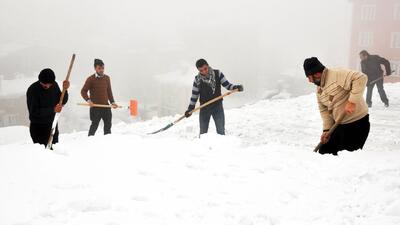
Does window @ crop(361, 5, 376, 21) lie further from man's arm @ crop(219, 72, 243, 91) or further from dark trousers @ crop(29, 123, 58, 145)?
dark trousers @ crop(29, 123, 58, 145)

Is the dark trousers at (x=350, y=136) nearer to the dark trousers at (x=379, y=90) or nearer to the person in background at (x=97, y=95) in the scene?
the person in background at (x=97, y=95)

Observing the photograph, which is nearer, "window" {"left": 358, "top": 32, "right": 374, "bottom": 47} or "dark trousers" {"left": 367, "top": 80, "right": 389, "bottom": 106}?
"dark trousers" {"left": 367, "top": 80, "right": 389, "bottom": 106}

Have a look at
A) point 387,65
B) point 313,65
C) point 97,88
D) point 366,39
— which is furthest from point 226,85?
point 366,39

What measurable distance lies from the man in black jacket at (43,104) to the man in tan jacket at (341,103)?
3668 millimetres

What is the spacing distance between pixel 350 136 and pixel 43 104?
4.42 m

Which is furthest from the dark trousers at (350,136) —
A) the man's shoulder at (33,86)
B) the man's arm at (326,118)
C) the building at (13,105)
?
the building at (13,105)

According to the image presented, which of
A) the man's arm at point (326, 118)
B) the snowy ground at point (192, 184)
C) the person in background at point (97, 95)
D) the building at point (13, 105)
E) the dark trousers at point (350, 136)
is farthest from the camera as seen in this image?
the building at point (13, 105)

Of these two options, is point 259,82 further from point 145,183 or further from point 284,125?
point 145,183

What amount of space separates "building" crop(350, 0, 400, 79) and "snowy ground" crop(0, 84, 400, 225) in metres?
37.2

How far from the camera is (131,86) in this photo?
64.2 m

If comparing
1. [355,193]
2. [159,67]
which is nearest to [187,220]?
[355,193]

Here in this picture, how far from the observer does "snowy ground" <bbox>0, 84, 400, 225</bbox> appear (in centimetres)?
306

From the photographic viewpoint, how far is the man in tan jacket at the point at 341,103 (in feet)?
14.5

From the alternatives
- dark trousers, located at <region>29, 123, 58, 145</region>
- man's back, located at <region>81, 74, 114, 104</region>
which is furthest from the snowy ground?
man's back, located at <region>81, 74, 114, 104</region>
